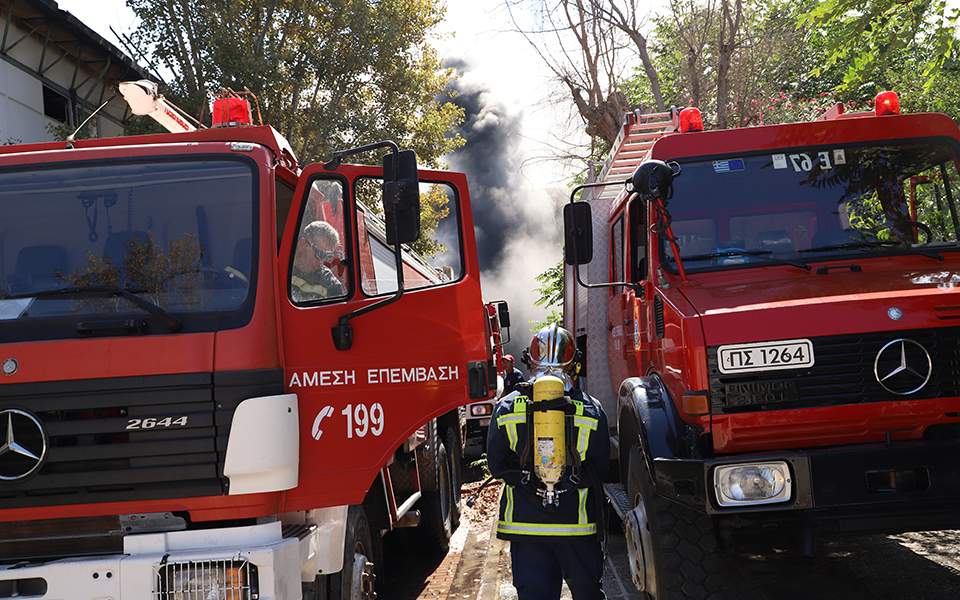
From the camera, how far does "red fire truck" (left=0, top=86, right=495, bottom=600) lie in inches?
165

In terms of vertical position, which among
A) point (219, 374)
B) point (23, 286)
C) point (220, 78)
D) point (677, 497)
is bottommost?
point (677, 497)

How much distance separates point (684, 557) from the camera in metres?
4.61

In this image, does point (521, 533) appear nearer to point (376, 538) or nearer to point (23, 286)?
point (376, 538)

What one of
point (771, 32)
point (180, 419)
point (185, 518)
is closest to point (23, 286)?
point (180, 419)

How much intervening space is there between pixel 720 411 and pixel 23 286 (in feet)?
11.3

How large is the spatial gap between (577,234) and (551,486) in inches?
79.2

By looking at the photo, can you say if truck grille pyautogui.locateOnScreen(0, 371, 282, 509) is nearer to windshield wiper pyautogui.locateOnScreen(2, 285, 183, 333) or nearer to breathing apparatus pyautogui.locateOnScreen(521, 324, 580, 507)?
windshield wiper pyautogui.locateOnScreen(2, 285, 183, 333)

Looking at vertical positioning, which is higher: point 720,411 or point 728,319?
point 728,319

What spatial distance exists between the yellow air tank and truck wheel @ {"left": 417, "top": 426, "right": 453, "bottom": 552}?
9.61 feet

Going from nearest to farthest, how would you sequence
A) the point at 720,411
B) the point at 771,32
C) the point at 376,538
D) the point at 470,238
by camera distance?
the point at 720,411
the point at 470,238
the point at 376,538
the point at 771,32

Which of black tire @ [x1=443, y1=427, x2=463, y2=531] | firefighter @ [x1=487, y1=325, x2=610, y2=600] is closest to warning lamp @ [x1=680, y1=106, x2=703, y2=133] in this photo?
firefighter @ [x1=487, y1=325, x2=610, y2=600]

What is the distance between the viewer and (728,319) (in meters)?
4.46

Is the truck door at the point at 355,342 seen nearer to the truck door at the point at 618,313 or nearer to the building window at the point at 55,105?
the truck door at the point at 618,313

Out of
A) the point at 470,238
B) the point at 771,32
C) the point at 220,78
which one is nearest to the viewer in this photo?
the point at 470,238
